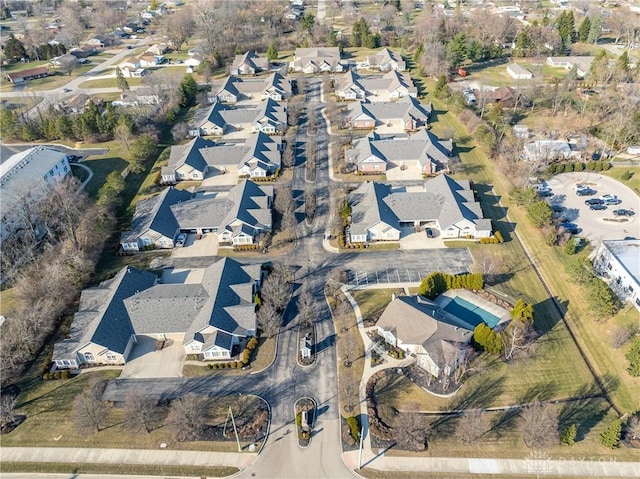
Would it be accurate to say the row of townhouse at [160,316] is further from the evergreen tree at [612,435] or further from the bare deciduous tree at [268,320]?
the evergreen tree at [612,435]

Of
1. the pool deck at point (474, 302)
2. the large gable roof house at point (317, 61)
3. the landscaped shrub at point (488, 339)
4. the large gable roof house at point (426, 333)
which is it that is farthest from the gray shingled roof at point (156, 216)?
the large gable roof house at point (317, 61)

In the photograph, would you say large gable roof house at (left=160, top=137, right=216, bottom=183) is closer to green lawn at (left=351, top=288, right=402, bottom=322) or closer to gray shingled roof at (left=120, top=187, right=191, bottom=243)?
gray shingled roof at (left=120, top=187, right=191, bottom=243)

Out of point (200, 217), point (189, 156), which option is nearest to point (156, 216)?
point (200, 217)

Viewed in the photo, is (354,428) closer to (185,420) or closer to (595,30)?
(185,420)

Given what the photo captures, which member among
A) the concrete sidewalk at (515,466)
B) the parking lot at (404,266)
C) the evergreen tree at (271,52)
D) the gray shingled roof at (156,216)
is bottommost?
the concrete sidewalk at (515,466)

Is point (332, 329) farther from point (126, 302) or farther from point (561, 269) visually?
point (561, 269)

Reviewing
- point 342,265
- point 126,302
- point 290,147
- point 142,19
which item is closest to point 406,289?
point 342,265
